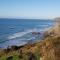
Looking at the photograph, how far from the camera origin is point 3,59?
25.6ft

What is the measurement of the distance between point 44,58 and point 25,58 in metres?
0.85

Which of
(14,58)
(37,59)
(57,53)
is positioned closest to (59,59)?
(57,53)

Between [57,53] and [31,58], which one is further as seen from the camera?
[31,58]

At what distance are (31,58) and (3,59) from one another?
102 cm

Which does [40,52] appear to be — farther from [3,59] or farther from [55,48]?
[3,59]

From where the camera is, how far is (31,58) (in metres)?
8.08

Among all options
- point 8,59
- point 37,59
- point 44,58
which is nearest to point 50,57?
point 44,58

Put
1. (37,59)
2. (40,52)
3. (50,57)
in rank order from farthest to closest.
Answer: (40,52)
(37,59)
(50,57)

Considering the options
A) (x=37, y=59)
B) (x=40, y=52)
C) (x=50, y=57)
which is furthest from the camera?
Result: (x=40, y=52)

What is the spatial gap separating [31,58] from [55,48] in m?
0.96

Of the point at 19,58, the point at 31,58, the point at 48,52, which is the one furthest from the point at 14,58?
the point at 48,52

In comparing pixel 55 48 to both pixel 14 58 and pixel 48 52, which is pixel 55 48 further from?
pixel 14 58

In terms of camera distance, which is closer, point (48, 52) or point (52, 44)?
point (48, 52)

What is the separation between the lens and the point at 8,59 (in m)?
8.04
